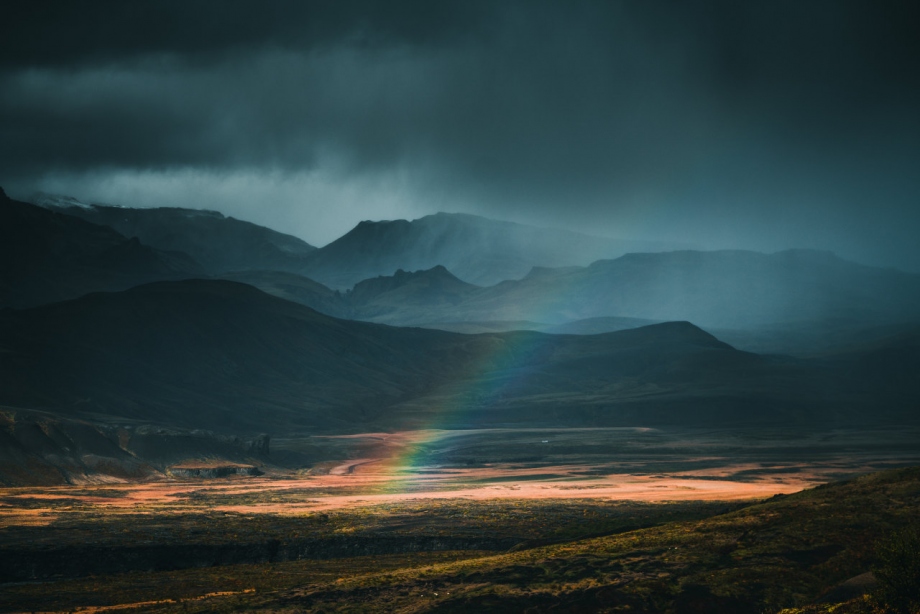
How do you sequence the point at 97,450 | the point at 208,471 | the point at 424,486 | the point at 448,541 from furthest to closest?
the point at 208,471 → the point at 97,450 → the point at 424,486 → the point at 448,541

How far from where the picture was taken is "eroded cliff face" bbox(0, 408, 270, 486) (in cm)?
15338

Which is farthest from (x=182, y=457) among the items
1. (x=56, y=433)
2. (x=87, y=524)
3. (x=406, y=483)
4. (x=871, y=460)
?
(x=871, y=460)

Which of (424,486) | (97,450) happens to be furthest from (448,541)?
(97,450)

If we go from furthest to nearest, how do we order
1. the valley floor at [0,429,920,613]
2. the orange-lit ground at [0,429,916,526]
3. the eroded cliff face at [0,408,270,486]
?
the eroded cliff face at [0,408,270,486] → the orange-lit ground at [0,429,916,526] → the valley floor at [0,429,920,613]

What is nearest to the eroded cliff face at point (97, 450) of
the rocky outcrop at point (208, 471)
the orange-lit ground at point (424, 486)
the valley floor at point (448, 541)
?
the rocky outcrop at point (208, 471)

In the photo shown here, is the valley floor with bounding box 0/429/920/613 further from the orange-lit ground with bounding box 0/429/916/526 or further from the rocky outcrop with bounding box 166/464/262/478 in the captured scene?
the rocky outcrop with bounding box 166/464/262/478

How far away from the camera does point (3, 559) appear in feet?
273

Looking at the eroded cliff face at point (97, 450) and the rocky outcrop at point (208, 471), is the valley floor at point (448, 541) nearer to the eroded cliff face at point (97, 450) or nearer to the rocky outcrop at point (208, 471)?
the eroded cliff face at point (97, 450)

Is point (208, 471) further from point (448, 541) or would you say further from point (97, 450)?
point (448, 541)

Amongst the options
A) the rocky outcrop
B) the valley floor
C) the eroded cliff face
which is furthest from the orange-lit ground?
the eroded cliff face

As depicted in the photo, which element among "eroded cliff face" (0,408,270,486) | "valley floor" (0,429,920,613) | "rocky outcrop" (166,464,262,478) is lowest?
"valley floor" (0,429,920,613)

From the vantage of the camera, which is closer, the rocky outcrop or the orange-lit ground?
the orange-lit ground

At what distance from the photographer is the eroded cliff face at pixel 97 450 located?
503 feet

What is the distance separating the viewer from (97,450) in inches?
6678
